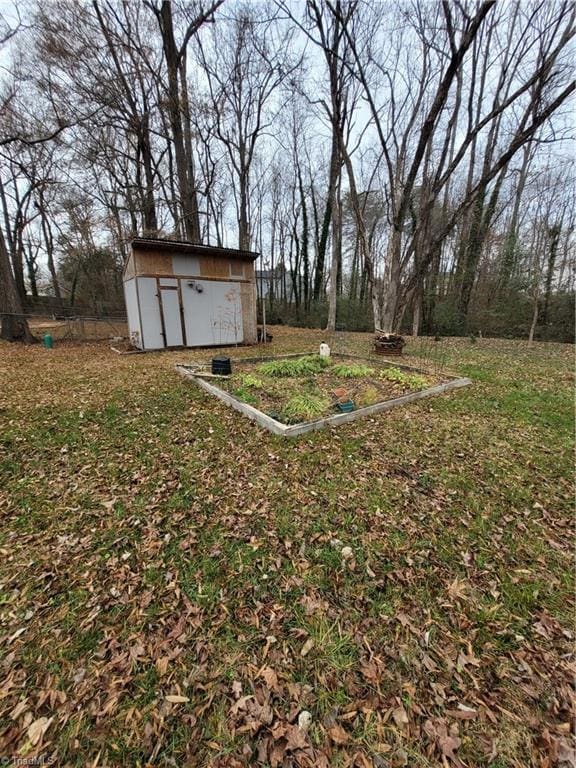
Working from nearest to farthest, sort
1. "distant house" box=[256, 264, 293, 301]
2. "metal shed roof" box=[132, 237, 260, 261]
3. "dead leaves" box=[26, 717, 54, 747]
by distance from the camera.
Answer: "dead leaves" box=[26, 717, 54, 747] → "metal shed roof" box=[132, 237, 260, 261] → "distant house" box=[256, 264, 293, 301]

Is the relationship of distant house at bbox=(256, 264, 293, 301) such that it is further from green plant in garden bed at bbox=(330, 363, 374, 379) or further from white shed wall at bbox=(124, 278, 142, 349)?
green plant in garden bed at bbox=(330, 363, 374, 379)

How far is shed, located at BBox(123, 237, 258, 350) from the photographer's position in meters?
8.67

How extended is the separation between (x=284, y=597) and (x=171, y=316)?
29.1 feet

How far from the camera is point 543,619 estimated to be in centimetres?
166

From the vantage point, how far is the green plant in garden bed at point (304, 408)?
3997mm

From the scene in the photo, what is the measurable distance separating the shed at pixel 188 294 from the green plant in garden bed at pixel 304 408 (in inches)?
245

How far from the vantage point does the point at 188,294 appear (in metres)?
9.32

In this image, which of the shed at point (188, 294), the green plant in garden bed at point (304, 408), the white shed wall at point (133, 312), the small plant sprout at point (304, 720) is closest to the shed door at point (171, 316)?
the shed at point (188, 294)

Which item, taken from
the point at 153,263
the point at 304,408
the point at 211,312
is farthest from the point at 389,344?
the point at 153,263

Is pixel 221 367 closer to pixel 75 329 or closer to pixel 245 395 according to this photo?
pixel 245 395

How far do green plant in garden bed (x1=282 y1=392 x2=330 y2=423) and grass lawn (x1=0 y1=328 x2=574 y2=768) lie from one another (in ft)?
1.40

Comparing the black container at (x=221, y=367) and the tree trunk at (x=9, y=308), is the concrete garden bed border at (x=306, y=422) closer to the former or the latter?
the black container at (x=221, y=367)

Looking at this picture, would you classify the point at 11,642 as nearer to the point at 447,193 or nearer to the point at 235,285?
the point at 235,285

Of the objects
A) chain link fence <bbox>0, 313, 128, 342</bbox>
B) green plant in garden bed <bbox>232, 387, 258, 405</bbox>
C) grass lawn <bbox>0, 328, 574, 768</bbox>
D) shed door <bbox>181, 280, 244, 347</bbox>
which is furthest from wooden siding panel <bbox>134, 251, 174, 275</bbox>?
grass lawn <bbox>0, 328, 574, 768</bbox>
